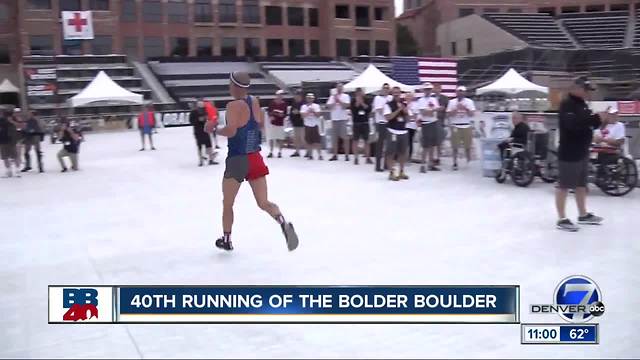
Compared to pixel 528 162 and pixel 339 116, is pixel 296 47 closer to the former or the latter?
pixel 339 116

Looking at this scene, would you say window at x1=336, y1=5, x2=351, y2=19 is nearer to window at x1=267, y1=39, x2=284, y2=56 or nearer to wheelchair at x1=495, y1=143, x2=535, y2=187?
window at x1=267, y1=39, x2=284, y2=56

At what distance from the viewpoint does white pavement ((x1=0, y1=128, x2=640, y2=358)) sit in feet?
13.1

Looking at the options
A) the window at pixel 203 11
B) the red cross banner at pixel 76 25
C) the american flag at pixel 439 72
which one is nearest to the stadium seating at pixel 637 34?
the american flag at pixel 439 72

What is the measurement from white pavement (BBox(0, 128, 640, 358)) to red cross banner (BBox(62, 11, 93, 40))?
108 ft

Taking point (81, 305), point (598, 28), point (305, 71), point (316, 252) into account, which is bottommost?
point (316, 252)

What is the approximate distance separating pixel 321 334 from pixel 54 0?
5399cm

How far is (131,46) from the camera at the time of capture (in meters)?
55.2

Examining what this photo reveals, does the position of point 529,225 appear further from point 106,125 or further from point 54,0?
point 54,0

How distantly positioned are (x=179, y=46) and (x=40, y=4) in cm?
1155

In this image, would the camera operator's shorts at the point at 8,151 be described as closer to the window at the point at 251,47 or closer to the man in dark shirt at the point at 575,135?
the man in dark shirt at the point at 575,135

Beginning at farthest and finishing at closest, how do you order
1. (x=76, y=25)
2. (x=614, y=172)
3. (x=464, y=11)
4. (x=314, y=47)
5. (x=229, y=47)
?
(x=464, y=11)
(x=314, y=47)
(x=229, y=47)
(x=76, y=25)
(x=614, y=172)

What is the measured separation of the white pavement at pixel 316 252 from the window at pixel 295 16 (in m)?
51.8

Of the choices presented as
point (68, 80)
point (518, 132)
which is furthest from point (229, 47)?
point (518, 132)

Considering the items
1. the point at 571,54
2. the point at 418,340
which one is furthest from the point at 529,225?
the point at 571,54
